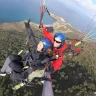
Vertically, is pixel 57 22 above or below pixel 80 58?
above

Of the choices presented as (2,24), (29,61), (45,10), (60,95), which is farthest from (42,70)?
(2,24)

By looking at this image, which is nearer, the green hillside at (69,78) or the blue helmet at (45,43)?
the blue helmet at (45,43)

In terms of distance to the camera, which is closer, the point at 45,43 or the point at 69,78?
the point at 45,43

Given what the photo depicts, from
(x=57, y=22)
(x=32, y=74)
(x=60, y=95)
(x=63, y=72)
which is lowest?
(x=32, y=74)

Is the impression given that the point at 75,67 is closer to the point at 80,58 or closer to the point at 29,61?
the point at 80,58

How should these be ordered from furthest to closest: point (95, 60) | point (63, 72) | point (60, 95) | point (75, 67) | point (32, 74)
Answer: point (95, 60), point (75, 67), point (63, 72), point (60, 95), point (32, 74)

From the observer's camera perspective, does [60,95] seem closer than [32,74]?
No

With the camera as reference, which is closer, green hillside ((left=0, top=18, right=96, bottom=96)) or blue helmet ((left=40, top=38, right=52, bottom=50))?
blue helmet ((left=40, top=38, right=52, bottom=50))

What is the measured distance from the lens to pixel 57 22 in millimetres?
193000

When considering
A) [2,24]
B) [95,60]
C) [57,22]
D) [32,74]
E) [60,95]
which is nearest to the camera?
[32,74]

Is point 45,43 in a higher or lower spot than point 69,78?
lower

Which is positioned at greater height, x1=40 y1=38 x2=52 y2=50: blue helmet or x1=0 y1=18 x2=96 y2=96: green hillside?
x1=0 y1=18 x2=96 y2=96: green hillside

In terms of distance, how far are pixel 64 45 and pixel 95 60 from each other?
85518mm

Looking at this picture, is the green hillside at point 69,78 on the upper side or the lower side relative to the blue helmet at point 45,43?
upper
